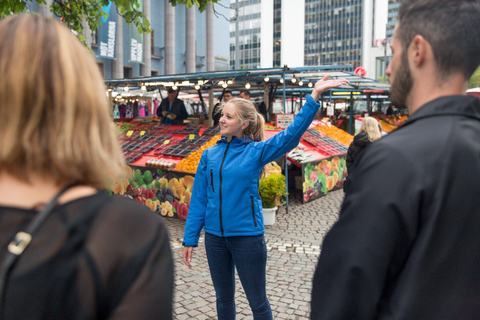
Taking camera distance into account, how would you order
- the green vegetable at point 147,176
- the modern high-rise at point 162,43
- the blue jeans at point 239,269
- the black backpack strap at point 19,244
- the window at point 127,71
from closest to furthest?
the black backpack strap at point 19,244
the blue jeans at point 239,269
the green vegetable at point 147,176
the modern high-rise at point 162,43
the window at point 127,71

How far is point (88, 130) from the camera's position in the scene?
92cm

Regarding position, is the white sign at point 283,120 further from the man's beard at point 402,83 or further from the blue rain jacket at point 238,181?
the man's beard at point 402,83

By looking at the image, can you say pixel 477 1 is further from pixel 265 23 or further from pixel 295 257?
pixel 265 23

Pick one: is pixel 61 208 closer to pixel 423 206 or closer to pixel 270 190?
pixel 423 206

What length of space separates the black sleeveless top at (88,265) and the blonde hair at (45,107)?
101 millimetres

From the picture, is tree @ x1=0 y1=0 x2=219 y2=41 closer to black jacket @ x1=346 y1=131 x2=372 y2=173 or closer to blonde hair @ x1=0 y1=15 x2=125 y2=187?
black jacket @ x1=346 y1=131 x2=372 y2=173

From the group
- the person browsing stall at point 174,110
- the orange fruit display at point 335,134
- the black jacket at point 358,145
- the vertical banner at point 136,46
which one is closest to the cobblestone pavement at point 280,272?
A: the black jacket at point 358,145

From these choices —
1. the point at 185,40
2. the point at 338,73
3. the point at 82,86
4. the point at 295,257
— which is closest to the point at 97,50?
the point at 185,40

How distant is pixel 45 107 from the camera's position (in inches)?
35.0

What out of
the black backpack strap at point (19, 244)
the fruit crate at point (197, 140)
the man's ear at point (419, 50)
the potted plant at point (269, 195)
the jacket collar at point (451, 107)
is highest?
the man's ear at point (419, 50)

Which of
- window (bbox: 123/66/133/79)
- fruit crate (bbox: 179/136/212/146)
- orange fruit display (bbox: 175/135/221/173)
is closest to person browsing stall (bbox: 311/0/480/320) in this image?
orange fruit display (bbox: 175/135/221/173)

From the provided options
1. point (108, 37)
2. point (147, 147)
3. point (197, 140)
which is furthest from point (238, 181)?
point (108, 37)

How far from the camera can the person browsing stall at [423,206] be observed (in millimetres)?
1053

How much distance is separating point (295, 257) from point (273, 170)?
2.46 m
